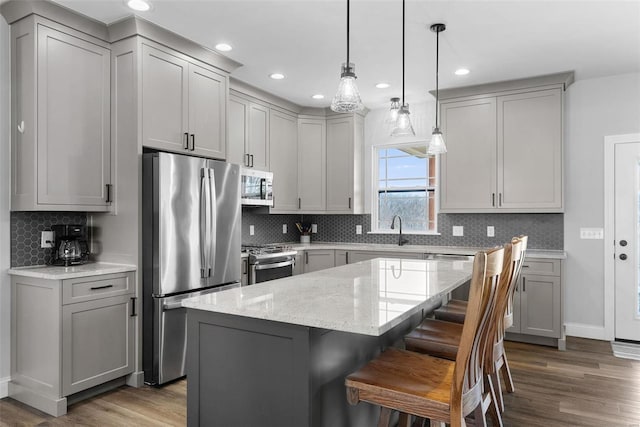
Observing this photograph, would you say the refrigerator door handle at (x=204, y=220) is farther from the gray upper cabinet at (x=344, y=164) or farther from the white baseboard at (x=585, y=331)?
the white baseboard at (x=585, y=331)

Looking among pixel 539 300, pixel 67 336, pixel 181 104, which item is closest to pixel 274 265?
pixel 181 104

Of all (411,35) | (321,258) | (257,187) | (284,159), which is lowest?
(321,258)

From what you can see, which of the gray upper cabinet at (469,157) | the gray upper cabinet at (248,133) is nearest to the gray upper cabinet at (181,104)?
the gray upper cabinet at (248,133)

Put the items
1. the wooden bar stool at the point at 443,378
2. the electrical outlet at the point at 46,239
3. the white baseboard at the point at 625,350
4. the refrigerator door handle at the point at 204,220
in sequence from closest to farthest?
the wooden bar stool at the point at 443,378
the electrical outlet at the point at 46,239
the refrigerator door handle at the point at 204,220
the white baseboard at the point at 625,350

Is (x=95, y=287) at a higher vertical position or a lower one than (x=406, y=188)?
lower

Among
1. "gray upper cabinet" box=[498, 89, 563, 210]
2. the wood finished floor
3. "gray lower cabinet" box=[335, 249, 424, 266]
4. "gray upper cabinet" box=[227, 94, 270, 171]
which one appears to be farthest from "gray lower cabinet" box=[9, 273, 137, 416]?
"gray upper cabinet" box=[498, 89, 563, 210]

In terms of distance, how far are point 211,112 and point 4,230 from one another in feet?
5.93

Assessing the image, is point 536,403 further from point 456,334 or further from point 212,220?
point 212,220

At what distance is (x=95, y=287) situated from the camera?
2891mm

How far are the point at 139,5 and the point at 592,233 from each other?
4.61m

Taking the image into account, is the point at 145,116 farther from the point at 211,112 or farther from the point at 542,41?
the point at 542,41

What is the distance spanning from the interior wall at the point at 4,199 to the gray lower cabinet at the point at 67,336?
0.04 metres

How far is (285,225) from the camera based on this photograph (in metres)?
5.75

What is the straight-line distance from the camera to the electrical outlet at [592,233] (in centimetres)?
430
